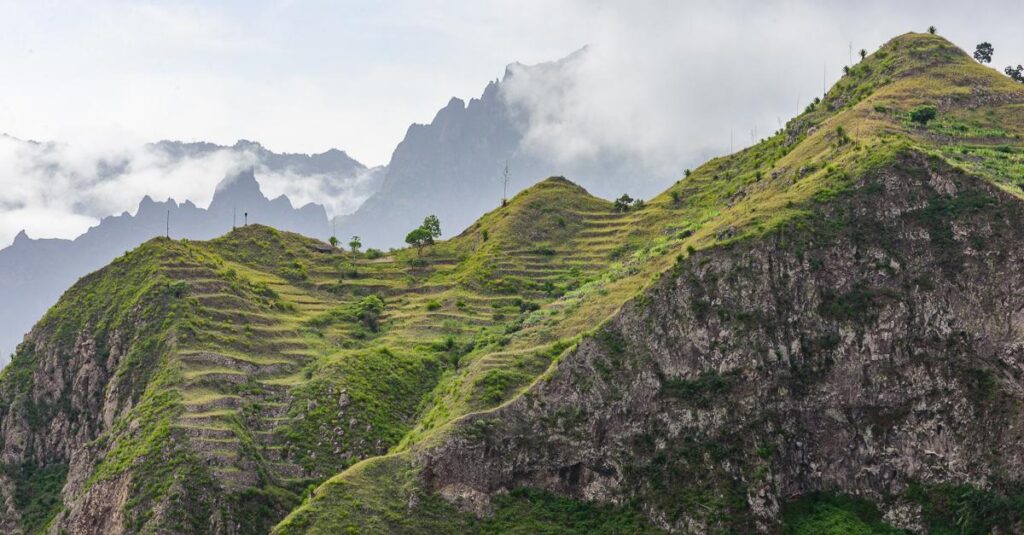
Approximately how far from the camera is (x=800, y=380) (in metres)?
106

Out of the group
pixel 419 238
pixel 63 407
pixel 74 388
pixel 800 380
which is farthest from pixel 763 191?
pixel 63 407

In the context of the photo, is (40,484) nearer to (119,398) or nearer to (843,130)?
(119,398)

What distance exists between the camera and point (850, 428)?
103m

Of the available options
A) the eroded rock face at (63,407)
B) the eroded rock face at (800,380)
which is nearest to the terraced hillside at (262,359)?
the eroded rock face at (63,407)

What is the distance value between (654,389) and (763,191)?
35697mm

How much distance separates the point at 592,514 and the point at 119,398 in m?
63.7

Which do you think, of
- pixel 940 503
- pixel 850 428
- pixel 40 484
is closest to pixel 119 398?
pixel 40 484

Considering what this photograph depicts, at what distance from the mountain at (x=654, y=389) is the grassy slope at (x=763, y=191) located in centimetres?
50

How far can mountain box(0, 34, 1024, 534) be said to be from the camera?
329 feet

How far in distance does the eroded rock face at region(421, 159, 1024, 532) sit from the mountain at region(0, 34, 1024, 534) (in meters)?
0.23

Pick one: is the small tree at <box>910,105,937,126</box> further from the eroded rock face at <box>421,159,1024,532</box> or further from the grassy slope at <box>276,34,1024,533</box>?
the eroded rock face at <box>421,159,1024,532</box>

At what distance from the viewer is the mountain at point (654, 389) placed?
10025 centimetres

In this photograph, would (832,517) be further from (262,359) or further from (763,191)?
(262,359)

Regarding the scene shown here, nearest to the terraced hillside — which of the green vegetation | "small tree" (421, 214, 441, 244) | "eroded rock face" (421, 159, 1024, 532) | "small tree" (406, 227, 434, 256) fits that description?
"small tree" (406, 227, 434, 256)
